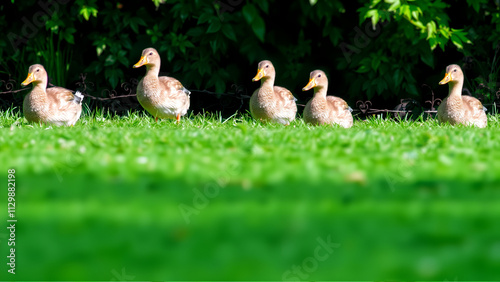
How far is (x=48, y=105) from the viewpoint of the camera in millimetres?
7305

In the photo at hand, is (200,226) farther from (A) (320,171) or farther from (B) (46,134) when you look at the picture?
(B) (46,134)

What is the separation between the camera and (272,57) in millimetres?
9062

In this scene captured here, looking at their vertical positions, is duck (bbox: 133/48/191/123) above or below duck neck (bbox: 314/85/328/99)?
below

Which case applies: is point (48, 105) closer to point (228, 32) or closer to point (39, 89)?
point (39, 89)

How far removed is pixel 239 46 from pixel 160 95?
1.75 meters

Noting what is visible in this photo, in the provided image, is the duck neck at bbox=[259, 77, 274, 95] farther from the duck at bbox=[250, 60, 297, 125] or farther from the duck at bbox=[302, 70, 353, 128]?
the duck at bbox=[302, 70, 353, 128]

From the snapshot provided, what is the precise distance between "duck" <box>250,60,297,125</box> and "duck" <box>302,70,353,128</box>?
0.83 feet

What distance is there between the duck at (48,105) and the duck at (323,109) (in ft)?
9.24

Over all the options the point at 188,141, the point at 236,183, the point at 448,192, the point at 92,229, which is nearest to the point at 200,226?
the point at 92,229

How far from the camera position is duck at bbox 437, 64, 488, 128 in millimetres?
7703

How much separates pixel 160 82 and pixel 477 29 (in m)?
4.63

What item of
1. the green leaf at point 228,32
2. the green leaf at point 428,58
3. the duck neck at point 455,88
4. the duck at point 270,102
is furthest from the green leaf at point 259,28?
the duck neck at point 455,88

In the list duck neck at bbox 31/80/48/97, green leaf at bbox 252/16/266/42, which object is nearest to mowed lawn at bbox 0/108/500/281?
duck neck at bbox 31/80/48/97

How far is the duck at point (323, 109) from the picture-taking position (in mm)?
7691
